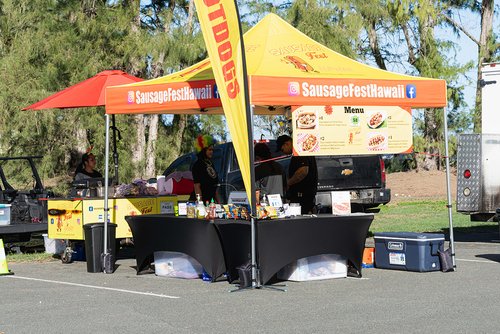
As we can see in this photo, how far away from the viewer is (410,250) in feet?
43.7

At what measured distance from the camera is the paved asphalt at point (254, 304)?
9.30 metres

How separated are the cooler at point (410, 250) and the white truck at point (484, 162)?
10.3 ft

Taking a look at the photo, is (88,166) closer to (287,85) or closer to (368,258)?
(368,258)

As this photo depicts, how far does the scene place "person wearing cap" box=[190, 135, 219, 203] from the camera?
14.1 m

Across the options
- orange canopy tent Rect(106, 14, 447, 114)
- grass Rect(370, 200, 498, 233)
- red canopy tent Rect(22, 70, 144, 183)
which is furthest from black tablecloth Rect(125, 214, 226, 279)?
grass Rect(370, 200, 498, 233)

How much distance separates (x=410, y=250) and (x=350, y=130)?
175cm

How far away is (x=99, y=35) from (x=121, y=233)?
1389cm

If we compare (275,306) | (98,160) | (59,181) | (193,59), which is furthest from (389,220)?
(275,306)

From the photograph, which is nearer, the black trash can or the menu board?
the menu board

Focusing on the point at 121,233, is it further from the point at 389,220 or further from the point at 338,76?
the point at 389,220

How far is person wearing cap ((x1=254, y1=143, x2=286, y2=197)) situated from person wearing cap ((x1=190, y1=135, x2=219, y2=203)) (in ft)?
3.08

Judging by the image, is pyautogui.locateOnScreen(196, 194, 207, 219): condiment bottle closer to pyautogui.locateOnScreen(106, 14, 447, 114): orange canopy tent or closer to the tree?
pyautogui.locateOnScreen(106, 14, 447, 114): orange canopy tent

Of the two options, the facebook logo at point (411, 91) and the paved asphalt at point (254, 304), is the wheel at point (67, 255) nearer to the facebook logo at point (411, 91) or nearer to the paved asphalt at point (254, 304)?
the paved asphalt at point (254, 304)

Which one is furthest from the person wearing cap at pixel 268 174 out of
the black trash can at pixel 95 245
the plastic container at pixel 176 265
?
the black trash can at pixel 95 245
